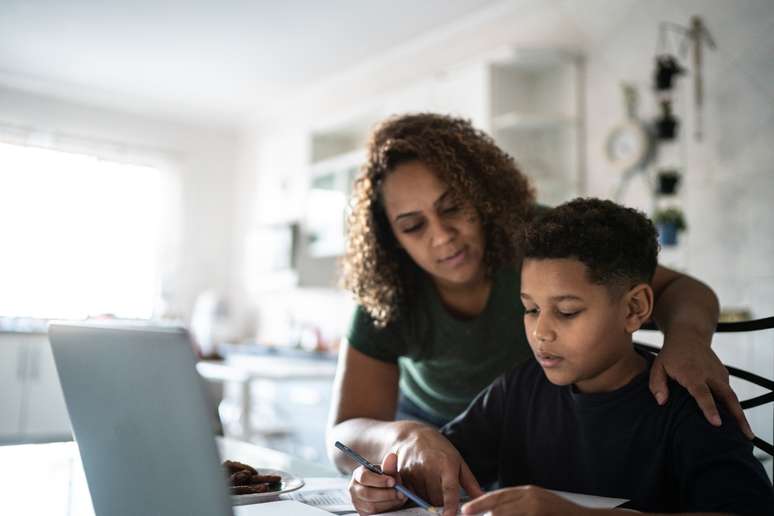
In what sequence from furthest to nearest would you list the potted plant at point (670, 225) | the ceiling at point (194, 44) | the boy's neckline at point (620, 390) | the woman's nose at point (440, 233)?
the ceiling at point (194, 44) → the potted plant at point (670, 225) → the woman's nose at point (440, 233) → the boy's neckline at point (620, 390)

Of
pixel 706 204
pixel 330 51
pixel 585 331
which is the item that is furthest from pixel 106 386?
pixel 330 51

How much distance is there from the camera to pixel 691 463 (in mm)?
767

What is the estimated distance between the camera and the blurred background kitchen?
278 cm

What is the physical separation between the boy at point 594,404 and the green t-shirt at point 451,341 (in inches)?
8.4

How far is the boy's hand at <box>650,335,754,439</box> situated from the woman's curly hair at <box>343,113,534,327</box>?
1.39 ft

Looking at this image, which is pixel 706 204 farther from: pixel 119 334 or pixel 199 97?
pixel 199 97

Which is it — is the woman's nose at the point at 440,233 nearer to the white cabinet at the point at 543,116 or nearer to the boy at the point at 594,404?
the boy at the point at 594,404

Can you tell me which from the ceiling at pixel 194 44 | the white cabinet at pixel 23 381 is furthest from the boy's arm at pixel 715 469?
the white cabinet at pixel 23 381

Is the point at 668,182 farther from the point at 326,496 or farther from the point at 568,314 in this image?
the point at 326,496

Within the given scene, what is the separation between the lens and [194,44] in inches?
171

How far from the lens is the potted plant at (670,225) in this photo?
275 centimetres

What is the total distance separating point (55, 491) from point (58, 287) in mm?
4847

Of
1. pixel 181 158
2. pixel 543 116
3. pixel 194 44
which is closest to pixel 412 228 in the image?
pixel 543 116

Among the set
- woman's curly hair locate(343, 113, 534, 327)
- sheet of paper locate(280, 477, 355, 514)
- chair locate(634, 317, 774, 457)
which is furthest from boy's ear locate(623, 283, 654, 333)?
sheet of paper locate(280, 477, 355, 514)
